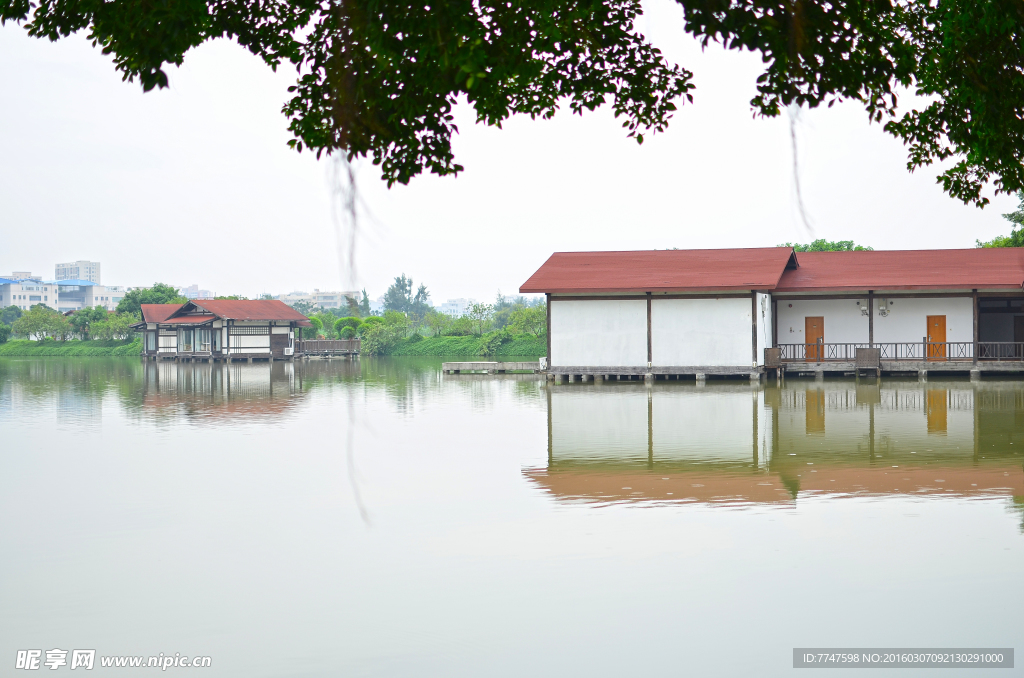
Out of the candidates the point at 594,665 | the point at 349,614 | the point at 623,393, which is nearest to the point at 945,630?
→ the point at 594,665

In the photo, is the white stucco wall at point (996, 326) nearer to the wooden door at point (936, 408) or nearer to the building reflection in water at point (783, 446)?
the building reflection in water at point (783, 446)

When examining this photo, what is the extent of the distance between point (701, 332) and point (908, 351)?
7600 mm

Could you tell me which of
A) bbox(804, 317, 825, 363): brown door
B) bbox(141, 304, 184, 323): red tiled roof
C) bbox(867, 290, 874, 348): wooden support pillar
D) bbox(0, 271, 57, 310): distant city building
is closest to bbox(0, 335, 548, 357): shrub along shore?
bbox(141, 304, 184, 323): red tiled roof

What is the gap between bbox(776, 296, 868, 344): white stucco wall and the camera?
3316cm

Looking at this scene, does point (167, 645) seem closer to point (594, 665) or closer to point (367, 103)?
point (594, 665)

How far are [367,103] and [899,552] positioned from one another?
6.01 metres

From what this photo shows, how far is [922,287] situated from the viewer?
30828 mm

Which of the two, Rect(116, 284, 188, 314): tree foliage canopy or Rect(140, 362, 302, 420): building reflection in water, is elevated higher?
Rect(116, 284, 188, 314): tree foliage canopy

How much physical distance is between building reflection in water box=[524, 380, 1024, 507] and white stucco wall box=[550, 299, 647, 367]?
551 cm

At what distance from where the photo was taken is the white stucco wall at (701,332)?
30.7 m

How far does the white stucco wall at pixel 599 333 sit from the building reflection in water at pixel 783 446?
551cm

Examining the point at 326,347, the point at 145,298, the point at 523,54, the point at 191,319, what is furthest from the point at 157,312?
the point at 523,54

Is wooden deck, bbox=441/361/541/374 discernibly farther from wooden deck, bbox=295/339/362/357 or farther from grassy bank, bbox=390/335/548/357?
wooden deck, bbox=295/339/362/357

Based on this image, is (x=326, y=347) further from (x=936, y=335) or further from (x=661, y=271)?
(x=936, y=335)
